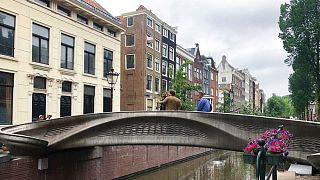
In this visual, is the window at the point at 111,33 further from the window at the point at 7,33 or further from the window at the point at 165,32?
the window at the point at 165,32

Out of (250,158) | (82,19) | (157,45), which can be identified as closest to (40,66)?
(82,19)

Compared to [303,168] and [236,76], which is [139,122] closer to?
[303,168]

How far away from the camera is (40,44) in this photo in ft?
61.3

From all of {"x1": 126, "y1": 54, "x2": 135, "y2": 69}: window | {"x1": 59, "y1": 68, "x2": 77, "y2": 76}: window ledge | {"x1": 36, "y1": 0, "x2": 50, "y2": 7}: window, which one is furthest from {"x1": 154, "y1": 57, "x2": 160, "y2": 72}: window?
{"x1": 36, "y1": 0, "x2": 50, "y2": 7}: window

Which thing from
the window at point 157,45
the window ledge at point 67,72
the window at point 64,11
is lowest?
the window ledge at point 67,72

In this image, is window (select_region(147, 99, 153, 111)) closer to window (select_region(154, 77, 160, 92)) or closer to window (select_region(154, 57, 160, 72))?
window (select_region(154, 77, 160, 92))

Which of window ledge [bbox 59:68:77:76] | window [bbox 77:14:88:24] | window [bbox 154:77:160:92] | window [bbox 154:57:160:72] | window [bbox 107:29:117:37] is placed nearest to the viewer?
window ledge [bbox 59:68:77:76]

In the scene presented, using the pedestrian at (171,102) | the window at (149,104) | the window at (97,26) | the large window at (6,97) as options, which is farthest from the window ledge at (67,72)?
the window at (149,104)

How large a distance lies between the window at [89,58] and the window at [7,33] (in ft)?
19.9

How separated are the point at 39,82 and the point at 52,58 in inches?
60.9

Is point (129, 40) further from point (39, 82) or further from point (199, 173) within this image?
point (39, 82)

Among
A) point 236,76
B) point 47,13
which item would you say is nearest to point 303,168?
point 47,13

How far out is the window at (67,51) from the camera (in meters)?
20.4

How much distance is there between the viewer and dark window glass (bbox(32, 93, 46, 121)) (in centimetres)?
1817
